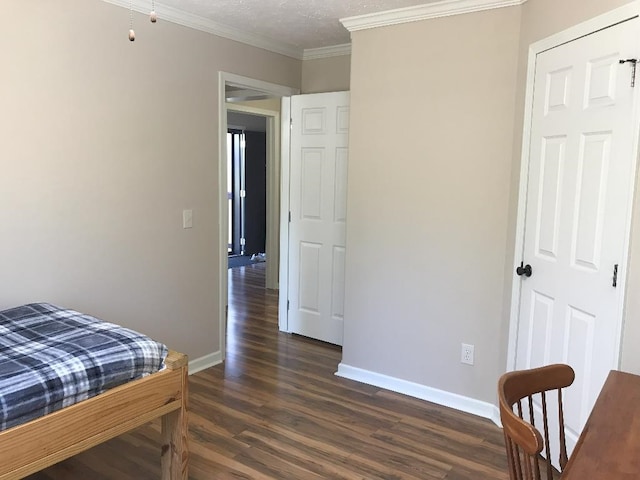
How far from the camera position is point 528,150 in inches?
108

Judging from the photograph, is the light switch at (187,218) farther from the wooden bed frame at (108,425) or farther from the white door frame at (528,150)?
the white door frame at (528,150)

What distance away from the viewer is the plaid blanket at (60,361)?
172 cm

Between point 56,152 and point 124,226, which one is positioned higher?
point 56,152

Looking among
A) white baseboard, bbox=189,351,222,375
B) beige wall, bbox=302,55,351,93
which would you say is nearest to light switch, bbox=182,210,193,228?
white baseboard, bbox=189,351,222,375

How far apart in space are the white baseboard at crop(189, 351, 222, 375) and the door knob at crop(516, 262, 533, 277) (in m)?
2.24

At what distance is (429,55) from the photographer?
316 cm

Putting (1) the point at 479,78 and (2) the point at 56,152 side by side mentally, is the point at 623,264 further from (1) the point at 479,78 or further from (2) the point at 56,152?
(2) the point at 56,152

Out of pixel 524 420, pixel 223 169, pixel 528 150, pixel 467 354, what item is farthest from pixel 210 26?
pixel 524 420

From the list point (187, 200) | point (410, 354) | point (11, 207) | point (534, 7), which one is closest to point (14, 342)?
point (11, 207)

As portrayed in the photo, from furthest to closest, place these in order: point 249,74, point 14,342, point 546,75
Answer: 1. point 249,74
2. point 546,75
3. point 14,342

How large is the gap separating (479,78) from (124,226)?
226cm

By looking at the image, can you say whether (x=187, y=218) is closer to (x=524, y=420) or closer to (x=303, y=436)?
(x=303, y=436)

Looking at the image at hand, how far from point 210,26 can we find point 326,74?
1142mm

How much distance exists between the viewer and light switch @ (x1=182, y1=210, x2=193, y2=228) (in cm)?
353
